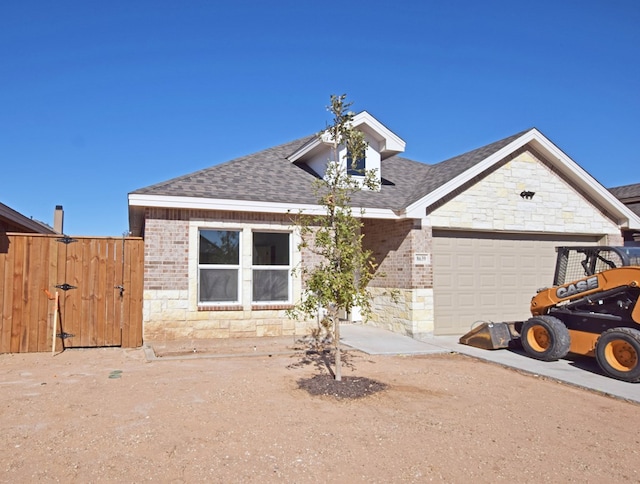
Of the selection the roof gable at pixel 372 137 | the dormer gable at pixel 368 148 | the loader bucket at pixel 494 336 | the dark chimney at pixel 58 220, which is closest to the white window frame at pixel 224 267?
the dormer gable at pixel 368 148

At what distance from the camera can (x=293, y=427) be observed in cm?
556

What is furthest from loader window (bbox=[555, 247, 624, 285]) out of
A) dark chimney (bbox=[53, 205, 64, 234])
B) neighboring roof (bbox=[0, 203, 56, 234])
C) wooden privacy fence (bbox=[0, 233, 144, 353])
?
dark chimney (bbox=[53, 205, 64, 234])

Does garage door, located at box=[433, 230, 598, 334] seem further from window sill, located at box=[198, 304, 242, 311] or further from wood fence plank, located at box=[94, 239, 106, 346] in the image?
wood fence plank, located at box=[94, 239, 106, 346]

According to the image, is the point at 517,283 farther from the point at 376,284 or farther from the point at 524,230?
the point at 376,284

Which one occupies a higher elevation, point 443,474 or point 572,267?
point 572,267

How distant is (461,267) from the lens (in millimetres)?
13016

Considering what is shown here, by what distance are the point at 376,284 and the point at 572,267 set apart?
5084mm

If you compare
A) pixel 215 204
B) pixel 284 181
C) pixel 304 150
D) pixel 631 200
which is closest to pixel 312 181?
pixel 284 181

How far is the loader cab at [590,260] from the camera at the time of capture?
933 cm

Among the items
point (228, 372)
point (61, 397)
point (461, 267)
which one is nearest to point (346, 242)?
point (228, 372)

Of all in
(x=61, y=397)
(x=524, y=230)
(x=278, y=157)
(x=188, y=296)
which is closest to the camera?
(x=61, y=397)

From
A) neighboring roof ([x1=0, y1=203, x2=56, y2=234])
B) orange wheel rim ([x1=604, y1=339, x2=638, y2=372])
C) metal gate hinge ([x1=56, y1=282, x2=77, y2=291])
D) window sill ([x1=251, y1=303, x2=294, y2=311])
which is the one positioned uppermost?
neighboring roof ([x1=0, y1=203, x2=56, y2=234])

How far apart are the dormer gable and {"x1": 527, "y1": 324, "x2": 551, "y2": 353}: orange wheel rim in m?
5.88

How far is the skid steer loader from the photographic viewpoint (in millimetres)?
8422
